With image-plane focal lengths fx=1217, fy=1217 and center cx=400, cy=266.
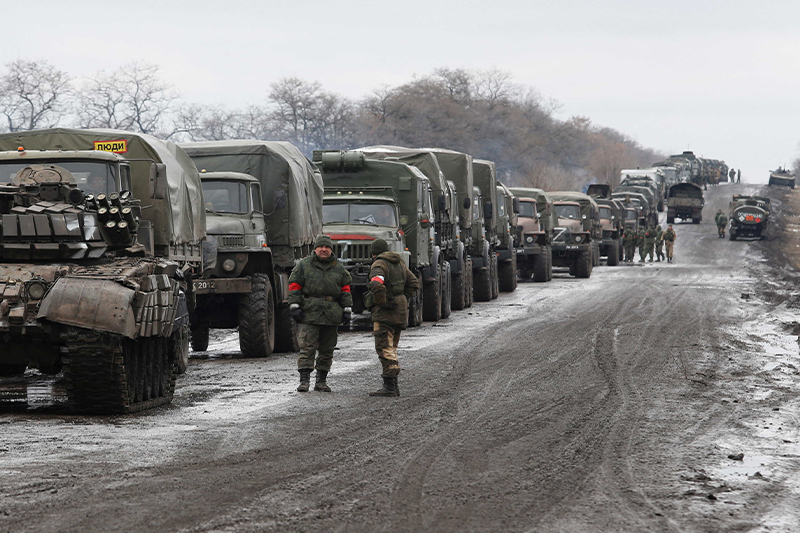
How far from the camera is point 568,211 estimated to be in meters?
39.6

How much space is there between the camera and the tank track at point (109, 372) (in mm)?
9703

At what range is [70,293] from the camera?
9.52 metres

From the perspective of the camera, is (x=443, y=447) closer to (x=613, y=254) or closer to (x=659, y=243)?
(x=613, y=254)

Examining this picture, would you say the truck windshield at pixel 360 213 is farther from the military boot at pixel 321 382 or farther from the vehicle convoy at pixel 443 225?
the military boot at pixel 321 382

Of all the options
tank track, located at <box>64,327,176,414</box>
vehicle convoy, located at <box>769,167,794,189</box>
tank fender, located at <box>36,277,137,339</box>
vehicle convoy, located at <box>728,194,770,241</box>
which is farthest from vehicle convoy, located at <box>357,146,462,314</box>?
vehicle convoy, located at <box>769,167,794,189</box>

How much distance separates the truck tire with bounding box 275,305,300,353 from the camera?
16.4m

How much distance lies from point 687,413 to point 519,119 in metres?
106

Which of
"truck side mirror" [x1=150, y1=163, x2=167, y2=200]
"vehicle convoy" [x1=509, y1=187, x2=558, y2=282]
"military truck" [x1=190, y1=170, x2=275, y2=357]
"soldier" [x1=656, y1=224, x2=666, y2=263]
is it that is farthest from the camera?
"soldier" [x1=656, y1=224, x2=666, y2=263]

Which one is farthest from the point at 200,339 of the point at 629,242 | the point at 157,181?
the point at 629,242

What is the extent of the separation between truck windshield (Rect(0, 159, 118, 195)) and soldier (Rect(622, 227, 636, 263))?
40.0m

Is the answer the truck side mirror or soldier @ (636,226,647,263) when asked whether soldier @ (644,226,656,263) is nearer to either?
soldier @ (636,226,647,263)

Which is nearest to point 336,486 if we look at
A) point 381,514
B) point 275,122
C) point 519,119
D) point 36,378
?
point 381,514

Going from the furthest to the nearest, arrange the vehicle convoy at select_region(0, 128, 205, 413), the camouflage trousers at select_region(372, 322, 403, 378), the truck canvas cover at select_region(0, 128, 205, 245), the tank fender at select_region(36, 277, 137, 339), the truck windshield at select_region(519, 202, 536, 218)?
the truck windshield at select_region(519, 202, 536, 218) < the truck canvas cover at select_region(0, 128, 205, 245) < the camouflage trousers at select_region(372, 322, 403, 378) < the vehicle convoy at select_region(0, 128, 205, 413) < the tank fender at select_region(36, 277, 137, 339)

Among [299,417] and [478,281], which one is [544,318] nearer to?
[478,281]
